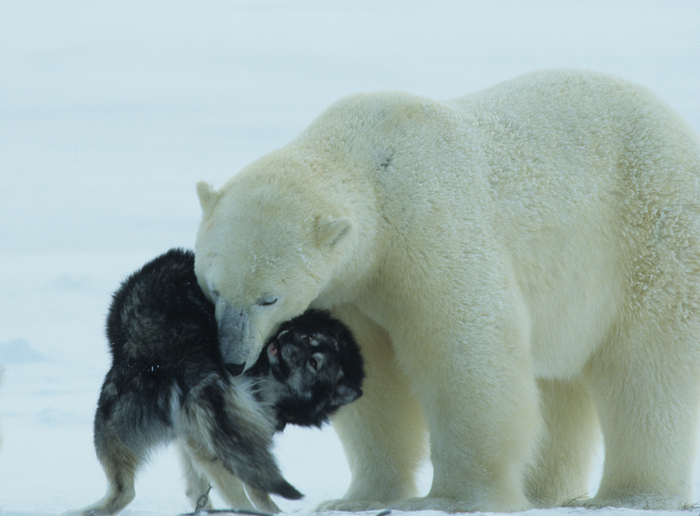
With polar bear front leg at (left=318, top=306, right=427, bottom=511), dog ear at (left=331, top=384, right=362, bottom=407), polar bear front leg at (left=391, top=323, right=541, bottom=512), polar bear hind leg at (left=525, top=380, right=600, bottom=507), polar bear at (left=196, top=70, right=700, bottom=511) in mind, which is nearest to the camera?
polar bear at (left=196, top=70, right=700, bottom=511)

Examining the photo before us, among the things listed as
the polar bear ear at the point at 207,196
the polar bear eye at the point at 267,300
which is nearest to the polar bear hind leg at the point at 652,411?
the polar bear eye at the point at 267,300

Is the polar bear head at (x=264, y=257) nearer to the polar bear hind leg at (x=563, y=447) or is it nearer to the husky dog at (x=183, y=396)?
the husky dog at (x=183, y=396)

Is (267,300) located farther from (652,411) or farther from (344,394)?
(652,411)

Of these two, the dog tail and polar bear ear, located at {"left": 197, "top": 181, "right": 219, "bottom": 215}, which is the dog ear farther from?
polar bear ear, located at {"left": 197, "top": 181, "right": 219, "bottom": 215}

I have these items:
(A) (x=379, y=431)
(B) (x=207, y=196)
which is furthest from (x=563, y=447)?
(B) (x=207, y=196)

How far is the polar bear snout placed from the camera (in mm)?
4137

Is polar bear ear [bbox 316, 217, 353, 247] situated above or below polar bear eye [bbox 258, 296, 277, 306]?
above

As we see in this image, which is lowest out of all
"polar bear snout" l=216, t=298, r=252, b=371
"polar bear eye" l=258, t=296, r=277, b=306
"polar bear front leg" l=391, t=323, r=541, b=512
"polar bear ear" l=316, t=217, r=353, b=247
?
"polar bear front leg" l=391, t=323, r=541, b=512

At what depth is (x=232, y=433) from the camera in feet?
13.7

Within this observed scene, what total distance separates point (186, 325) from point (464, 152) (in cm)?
162

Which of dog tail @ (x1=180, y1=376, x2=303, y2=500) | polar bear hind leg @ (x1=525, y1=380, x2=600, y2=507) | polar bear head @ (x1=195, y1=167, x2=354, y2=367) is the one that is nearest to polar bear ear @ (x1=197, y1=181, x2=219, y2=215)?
polar bear head @ (x1=195, y1=167, x2=354, y2=367)

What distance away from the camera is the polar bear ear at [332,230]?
166 inches

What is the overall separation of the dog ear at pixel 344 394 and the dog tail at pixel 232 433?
0.60 meters

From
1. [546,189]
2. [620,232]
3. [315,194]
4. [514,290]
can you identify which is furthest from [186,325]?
[620,232]
